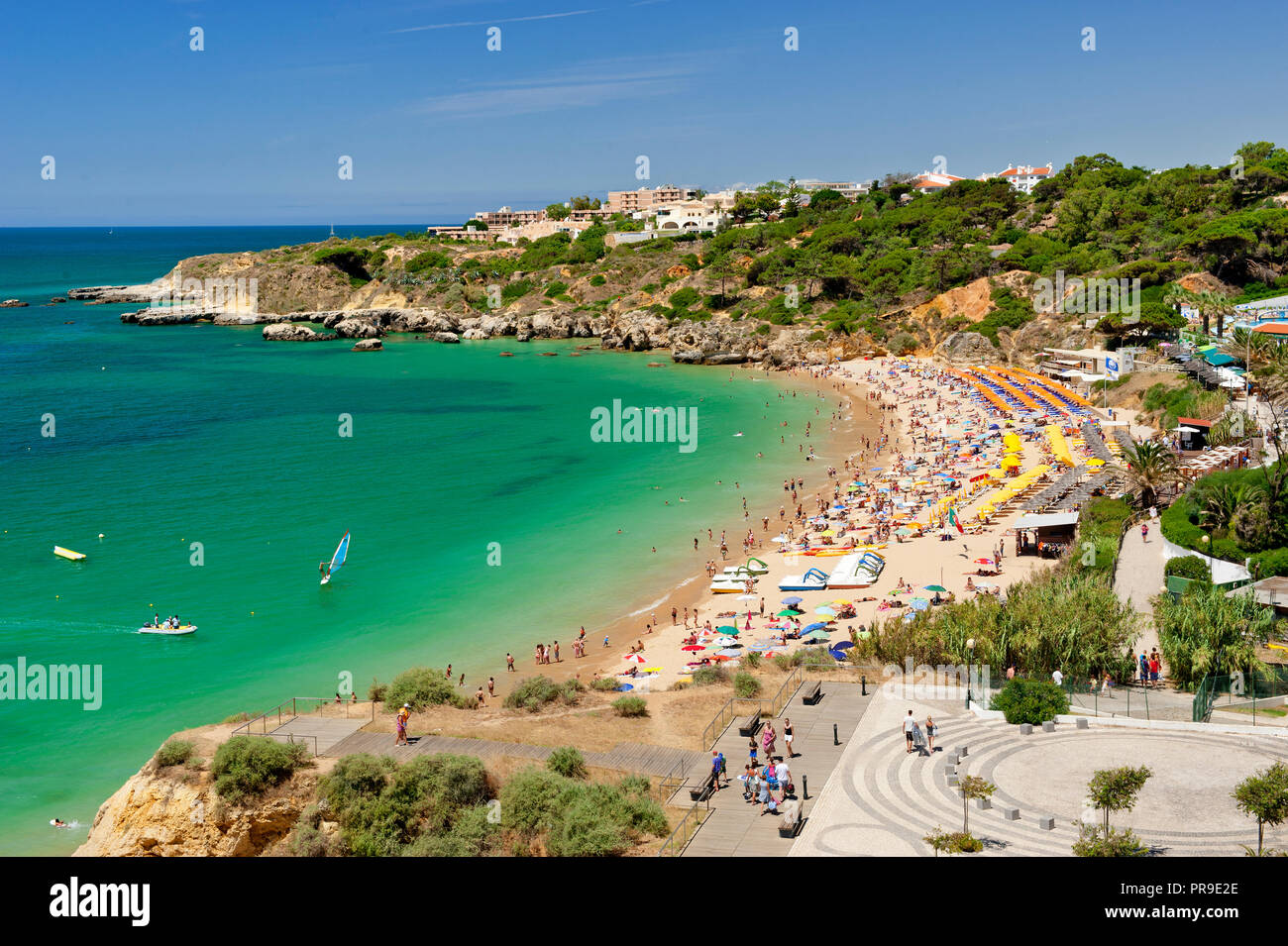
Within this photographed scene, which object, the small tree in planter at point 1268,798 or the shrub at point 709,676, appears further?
the shrub at point 709,676

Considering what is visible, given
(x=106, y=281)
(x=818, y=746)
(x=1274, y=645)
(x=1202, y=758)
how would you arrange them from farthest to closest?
(x=106, y=281) → (x=1274, y=645) → (x=818, y=746) → (x=1202, y=758)

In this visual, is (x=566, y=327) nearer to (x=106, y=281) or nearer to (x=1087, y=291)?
(x=1087, y=291)

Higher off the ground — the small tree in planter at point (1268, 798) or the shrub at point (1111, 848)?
the small tree in planter at point (1268, 798)

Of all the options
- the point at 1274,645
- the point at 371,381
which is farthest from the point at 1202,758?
the point at 371,381

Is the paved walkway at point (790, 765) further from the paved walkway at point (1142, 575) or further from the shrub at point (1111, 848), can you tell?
the paved walkway at point (1142, 575)

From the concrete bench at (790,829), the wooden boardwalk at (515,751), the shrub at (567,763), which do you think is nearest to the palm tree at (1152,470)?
the wooden boardwalk at (515,751)

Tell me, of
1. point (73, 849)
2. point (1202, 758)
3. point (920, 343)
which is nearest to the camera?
point (1202, 758)

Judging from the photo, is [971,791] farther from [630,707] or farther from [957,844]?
[630,707]
